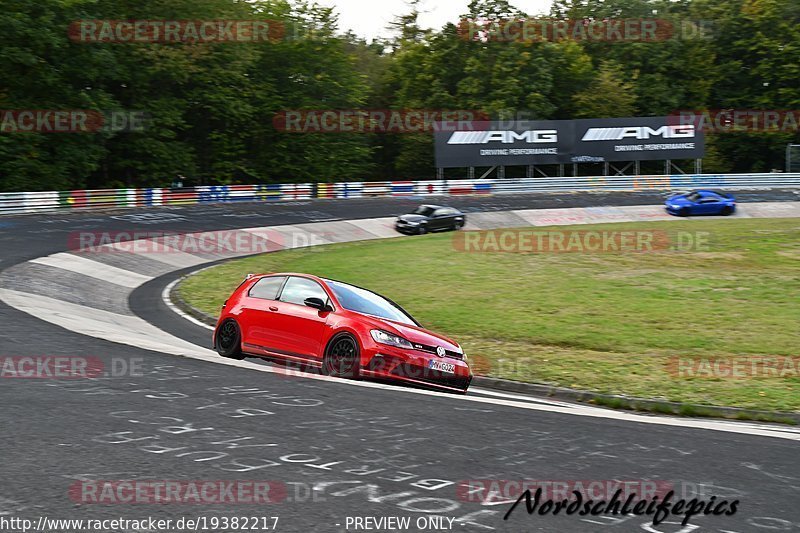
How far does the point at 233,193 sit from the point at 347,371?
126 feet

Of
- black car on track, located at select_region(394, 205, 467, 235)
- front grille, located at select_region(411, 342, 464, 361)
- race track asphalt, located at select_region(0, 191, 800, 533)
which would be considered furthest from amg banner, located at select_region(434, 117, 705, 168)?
race track asphalt, located at select_region(0, 191, 800, 533)

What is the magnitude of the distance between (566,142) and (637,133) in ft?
17.6

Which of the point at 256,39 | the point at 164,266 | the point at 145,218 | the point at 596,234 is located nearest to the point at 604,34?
the point at 256,39

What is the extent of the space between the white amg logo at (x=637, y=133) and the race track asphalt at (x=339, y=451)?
169 feet

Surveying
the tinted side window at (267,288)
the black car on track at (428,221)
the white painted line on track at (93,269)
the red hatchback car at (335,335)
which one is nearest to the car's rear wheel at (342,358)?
the red hatchback car at (335,335)

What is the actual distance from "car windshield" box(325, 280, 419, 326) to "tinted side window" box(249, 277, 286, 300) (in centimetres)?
80

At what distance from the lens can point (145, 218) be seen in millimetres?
38031

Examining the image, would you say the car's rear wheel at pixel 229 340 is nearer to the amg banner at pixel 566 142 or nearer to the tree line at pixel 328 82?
the tree line at pixel 328 82

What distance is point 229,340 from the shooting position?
41.7 ft

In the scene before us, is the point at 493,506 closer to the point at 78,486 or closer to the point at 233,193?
the point at 78,486

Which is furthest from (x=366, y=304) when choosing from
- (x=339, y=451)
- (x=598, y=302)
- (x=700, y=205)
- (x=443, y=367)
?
(x=700, y=205)

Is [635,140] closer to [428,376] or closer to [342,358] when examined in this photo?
[428,376]

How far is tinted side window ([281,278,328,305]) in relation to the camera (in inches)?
462

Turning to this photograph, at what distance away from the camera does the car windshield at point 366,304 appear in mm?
11531
